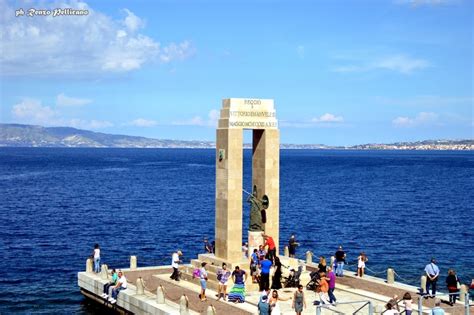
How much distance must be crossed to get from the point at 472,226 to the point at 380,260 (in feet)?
81.8

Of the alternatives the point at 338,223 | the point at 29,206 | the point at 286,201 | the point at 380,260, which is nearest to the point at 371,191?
the point at 286,201

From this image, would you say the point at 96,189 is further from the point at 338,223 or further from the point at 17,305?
the point at 17,305

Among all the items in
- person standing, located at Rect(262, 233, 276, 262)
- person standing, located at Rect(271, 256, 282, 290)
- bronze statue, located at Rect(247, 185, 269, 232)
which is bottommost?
person standing, located at Rect(271, 256, 282, 290)

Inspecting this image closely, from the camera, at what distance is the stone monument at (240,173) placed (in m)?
34.2

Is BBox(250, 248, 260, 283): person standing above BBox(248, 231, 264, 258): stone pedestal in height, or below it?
below

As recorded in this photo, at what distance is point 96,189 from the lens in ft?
383

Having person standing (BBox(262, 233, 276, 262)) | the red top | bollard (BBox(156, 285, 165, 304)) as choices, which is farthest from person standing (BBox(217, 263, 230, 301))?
the red top

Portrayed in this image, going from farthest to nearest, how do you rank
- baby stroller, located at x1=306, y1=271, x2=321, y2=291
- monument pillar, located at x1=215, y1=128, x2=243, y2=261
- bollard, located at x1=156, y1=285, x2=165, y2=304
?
monument pillar, located at x1=215, y1=128, x2=243, y2=261 < baby stroller, located at x1=306, y1=271, x2=321, y2=291 < bollard, located at x1=156, y1=285, x2=165, y2=304

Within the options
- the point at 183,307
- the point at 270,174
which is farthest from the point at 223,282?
the point at 270,174

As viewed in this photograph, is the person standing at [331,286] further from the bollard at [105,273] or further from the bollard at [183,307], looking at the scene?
the bollard at [105,273]

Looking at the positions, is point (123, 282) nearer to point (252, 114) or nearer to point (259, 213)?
point (259, 213)

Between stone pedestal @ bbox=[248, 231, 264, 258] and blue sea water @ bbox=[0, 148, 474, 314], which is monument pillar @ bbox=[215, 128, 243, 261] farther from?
blue sea water @ bbox=[0, 148, 474, 314]

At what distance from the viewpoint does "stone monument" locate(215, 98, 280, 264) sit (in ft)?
112

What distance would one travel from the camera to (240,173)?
112 ft
